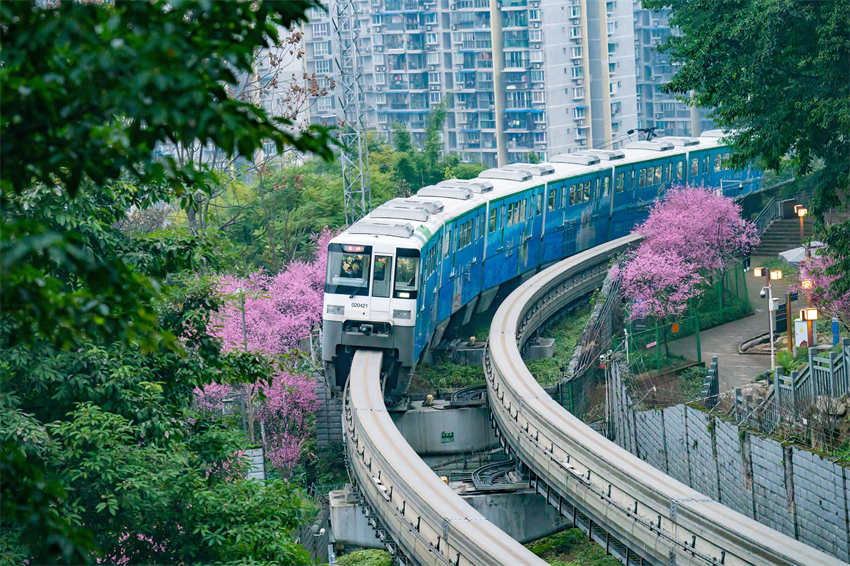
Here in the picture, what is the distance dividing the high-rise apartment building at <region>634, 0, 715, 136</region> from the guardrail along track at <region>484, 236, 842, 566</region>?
5082 centimetres

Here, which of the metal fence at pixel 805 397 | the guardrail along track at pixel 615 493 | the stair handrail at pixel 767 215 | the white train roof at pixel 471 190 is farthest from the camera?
the stair handrail at pixel 767 215

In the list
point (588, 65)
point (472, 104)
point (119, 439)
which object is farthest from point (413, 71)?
point (119, 439)

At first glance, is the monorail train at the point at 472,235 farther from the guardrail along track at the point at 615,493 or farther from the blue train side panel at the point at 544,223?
the guardrail along track at the point at 615,493

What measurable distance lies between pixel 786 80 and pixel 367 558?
11854mm

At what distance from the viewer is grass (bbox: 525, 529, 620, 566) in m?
20.0

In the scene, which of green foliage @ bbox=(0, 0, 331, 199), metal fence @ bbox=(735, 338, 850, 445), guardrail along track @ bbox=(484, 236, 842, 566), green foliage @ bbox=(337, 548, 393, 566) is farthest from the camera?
green foliage @ bbox=(337, 548, 393, 566)

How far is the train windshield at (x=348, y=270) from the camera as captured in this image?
25.3 m

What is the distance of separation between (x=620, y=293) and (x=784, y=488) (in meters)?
16.0

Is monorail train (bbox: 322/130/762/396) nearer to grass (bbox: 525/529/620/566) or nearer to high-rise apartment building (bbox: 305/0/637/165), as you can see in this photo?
grass (bbox: 525/529/620/566)

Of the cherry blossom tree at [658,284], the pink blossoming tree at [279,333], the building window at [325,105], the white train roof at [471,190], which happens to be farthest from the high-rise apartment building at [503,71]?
the cherry blossom tree at [658,284]

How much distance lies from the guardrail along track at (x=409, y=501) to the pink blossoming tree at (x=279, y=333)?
3.36 metres

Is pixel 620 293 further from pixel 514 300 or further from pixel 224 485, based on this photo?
pixel 224 485

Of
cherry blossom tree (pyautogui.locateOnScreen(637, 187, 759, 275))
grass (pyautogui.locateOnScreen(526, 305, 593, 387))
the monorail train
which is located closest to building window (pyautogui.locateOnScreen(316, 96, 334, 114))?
the monorail train

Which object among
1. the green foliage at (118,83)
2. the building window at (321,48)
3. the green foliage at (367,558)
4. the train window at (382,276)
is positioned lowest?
the green foliage at (367,558)
